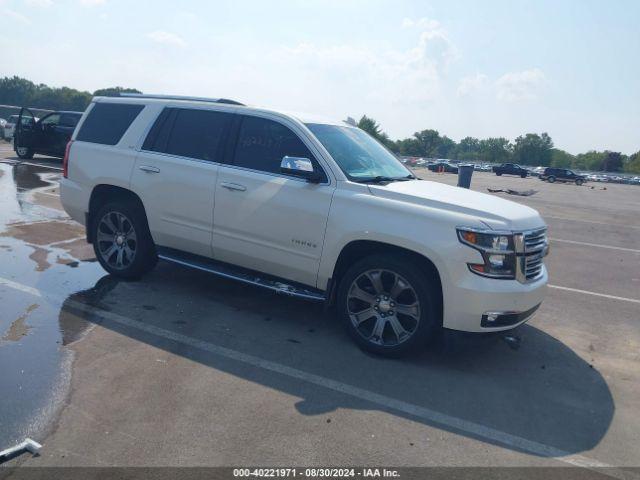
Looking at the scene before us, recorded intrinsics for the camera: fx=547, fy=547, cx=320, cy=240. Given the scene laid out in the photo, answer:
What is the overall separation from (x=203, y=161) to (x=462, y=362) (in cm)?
321

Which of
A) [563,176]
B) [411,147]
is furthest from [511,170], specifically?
[411,147]

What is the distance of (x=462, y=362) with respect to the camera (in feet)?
15.9

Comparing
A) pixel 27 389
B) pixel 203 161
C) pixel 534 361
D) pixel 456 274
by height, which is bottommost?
pixel 27 389

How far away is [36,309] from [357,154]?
137 inches

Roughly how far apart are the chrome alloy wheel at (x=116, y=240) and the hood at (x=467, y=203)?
294 cm

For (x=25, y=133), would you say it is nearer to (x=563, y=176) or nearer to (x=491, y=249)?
(x=491, y=249)

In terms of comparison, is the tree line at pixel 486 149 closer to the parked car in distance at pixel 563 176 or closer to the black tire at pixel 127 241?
the parked car in distance at pixel 563 176

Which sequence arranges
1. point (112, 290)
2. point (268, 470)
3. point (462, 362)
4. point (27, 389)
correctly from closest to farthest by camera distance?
1. point (268, 470)
2. point (27, 389)
3. point (462, 362)
4. point (112, 290)

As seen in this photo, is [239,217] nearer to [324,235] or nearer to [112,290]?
[324,235]

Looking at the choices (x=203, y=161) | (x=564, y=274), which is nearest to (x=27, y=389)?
(x=203, y=161)

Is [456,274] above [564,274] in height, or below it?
above

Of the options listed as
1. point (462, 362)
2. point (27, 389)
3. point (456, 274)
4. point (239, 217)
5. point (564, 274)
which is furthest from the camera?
point (564, 274)

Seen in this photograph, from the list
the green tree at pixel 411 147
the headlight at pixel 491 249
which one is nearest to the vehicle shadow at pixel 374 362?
the headlight at pixel 491 249

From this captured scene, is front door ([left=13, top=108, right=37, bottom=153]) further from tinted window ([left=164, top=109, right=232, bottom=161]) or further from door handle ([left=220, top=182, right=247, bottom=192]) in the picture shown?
door handle ([left=220, top=182, right=247, bottom=192])
